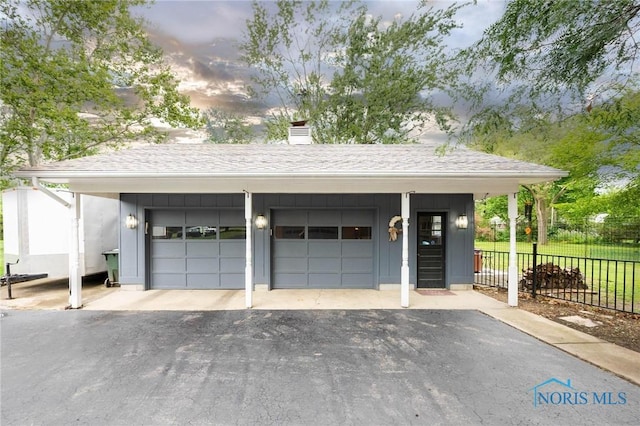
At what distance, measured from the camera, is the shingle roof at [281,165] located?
208 inches

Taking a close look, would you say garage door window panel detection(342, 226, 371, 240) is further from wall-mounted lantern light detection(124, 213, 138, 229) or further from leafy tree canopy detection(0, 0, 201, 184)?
leafy tree canopy detection(0, 0, 201, 184)

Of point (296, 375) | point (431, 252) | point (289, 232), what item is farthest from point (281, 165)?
point (431, 252)

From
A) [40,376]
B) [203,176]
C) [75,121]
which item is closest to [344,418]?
[40,376]

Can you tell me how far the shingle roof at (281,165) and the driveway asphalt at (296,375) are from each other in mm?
2705

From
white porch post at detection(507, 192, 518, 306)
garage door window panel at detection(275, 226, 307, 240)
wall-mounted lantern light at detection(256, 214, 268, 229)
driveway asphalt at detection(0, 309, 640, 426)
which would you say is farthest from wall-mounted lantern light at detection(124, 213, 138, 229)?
white porch post at detection(507, 192, 518, 306)

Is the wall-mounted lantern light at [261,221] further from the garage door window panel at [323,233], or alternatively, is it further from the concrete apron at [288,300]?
the concrete apron at [288,300]

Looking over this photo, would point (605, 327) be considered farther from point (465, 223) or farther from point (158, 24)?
point (158, 24)

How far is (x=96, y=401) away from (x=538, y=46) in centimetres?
736

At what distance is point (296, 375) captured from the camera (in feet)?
10.7

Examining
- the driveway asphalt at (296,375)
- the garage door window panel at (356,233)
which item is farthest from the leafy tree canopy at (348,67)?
the driveway asphalt at (296,375)

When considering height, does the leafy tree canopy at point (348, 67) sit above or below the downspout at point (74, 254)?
above

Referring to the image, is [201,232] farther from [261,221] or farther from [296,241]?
[296,241]

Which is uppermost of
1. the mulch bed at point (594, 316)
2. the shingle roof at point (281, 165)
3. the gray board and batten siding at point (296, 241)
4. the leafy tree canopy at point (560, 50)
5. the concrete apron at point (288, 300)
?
the leafy tree canopy at point (560, 50)

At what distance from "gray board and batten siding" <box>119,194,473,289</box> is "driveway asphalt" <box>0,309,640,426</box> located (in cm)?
223
